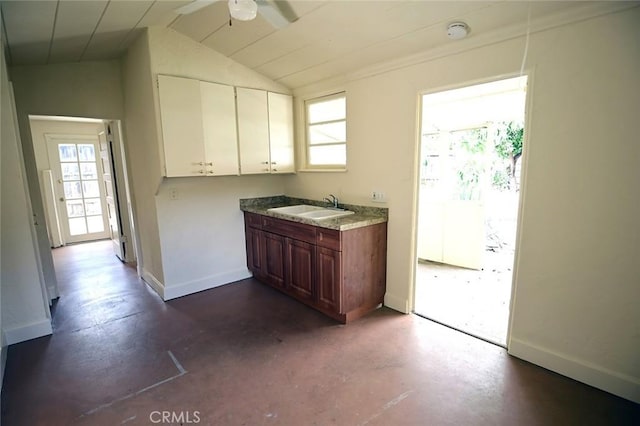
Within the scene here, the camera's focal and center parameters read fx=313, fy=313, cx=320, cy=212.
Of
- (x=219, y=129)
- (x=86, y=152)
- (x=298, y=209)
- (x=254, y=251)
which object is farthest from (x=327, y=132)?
(x=86, y=152)

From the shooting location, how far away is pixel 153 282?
12.2ft

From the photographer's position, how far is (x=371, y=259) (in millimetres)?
3008

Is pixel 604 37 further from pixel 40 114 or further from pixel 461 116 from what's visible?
pixel 40 114

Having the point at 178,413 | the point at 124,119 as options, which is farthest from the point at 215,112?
the point at 178,413

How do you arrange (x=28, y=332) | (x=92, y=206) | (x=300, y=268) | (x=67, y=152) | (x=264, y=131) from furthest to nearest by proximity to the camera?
(x=92, y=206) < (x=67, y=152) < (x=264, y=131) < (x=300, y=268) < (x=28, y=332)

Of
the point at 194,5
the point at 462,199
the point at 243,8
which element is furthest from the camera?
the point at 462,199

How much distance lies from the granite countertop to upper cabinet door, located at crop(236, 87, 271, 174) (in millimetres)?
520

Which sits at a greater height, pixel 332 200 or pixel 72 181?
pixel 72 181

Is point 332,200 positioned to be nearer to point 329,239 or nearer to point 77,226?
point 329,239

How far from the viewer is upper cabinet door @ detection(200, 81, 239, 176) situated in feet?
10.6

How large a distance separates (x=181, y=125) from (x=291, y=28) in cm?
139

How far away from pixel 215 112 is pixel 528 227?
9.86 feet

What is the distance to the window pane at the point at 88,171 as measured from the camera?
19.9 feet

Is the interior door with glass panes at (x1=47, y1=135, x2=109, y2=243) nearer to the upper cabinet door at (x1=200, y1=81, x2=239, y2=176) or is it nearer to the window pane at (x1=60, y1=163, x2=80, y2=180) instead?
the window pane at (x1=60, y1=163, x2=80, y2=180)
